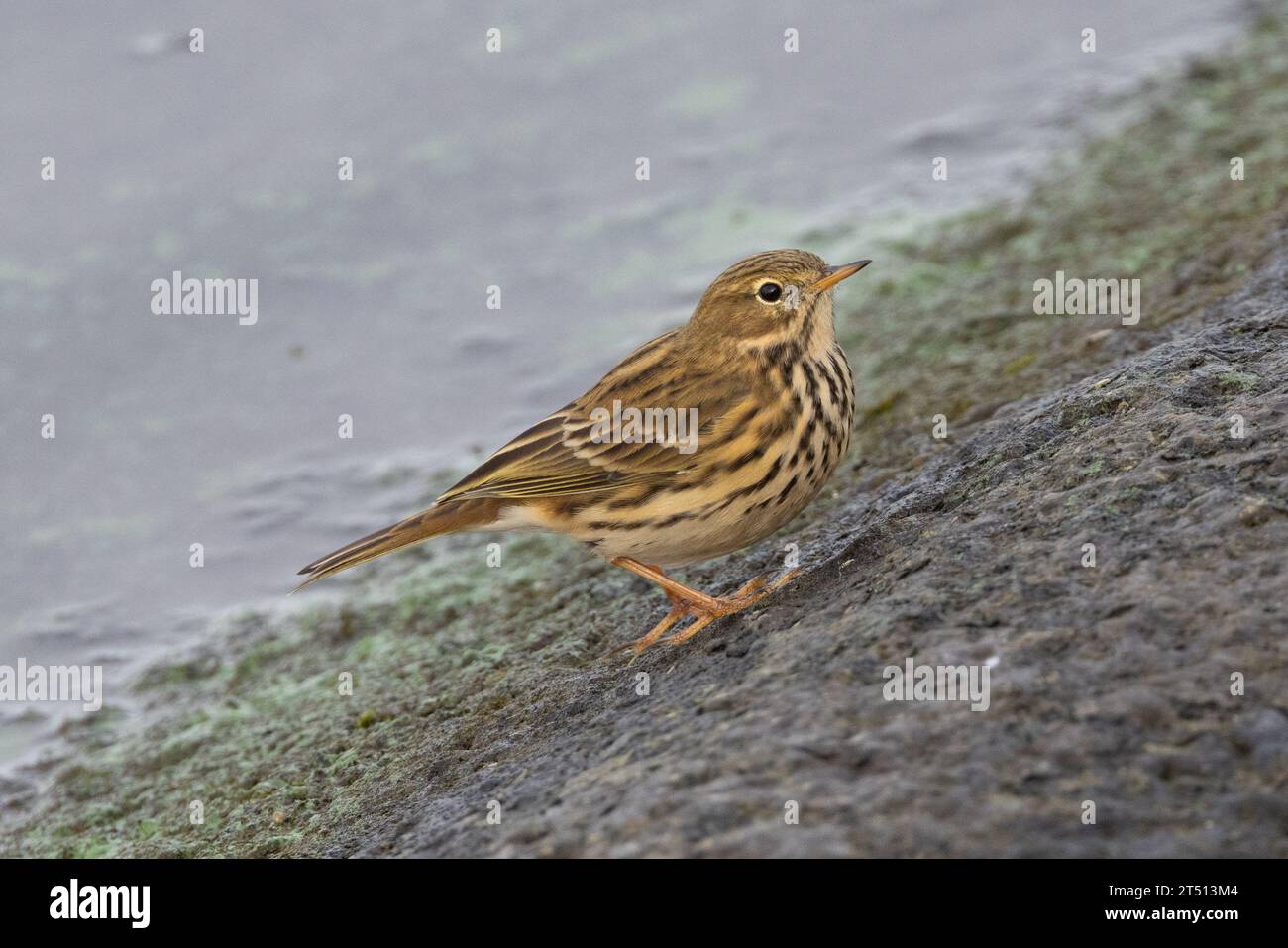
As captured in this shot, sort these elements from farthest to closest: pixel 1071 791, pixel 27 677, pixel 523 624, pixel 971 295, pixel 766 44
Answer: pixel 766 44 < pixel 971 295 < pixel 27 677 < pixel 523 624 < pixel 1071 791

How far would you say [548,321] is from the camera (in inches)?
413

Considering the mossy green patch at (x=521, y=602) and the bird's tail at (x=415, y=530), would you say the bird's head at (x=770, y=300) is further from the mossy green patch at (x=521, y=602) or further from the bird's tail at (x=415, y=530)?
the bird's tail at (x=415, y=530)

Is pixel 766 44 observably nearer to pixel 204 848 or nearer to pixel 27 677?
pixel 27 677

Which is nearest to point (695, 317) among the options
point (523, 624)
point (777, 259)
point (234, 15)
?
point (777, 259)

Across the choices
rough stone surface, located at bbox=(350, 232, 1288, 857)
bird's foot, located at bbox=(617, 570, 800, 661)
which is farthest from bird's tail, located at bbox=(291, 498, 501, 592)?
rough stone surface, located at bbox=(350, 232, 1288, 857)

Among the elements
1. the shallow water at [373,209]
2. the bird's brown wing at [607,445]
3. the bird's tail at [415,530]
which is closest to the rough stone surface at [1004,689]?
the bird's brown wing at [607,445]

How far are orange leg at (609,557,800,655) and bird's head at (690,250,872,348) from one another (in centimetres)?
98

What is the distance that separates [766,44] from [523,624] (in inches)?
331

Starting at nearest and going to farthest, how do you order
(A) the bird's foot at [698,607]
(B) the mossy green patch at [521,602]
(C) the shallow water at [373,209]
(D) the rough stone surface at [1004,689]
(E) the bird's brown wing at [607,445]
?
(D) the rough stone surface at [1004,689]
(A) the bird's foot at [698,607]
(B) the mossy green patch at [521,602]
(E) the bird's brown wing at [607,445]
(C) the shallow water at [373,209]

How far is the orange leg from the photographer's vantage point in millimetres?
5211

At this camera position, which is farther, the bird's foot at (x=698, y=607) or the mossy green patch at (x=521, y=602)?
the mossy green patch at (x=521, y=602)

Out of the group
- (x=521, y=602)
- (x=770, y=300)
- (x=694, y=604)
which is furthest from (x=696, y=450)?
(x=521, y=602)

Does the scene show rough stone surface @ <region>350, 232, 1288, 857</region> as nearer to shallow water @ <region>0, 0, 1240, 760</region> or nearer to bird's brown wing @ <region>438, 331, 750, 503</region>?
bird's brown wing @ <region>438, 331, 750, 503</region>

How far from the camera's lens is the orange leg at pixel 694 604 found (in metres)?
5.21
